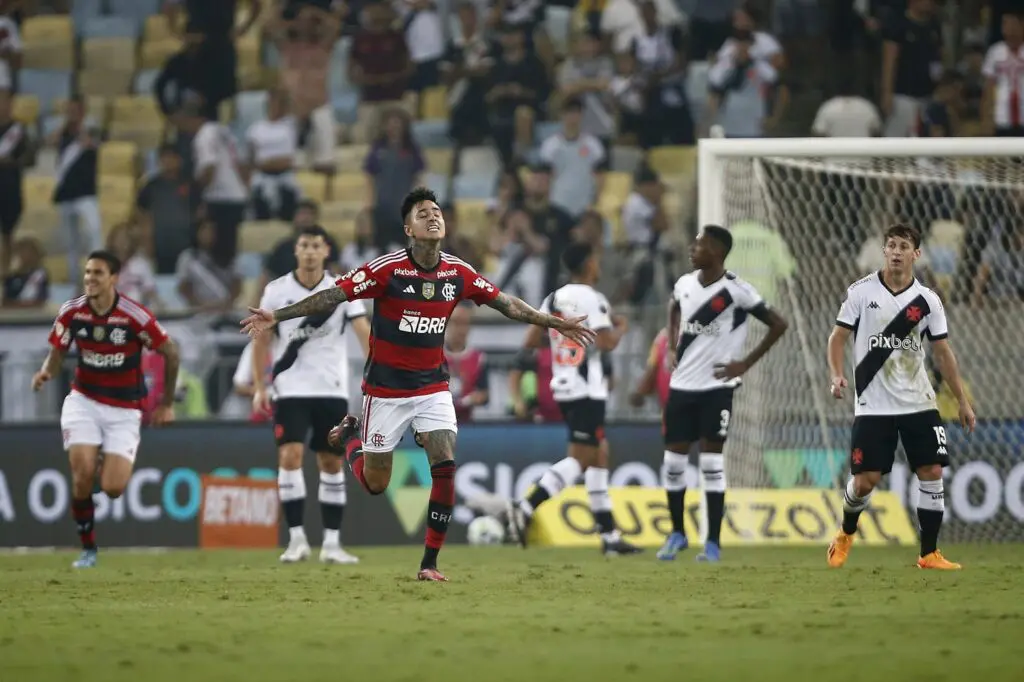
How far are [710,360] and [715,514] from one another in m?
1.23

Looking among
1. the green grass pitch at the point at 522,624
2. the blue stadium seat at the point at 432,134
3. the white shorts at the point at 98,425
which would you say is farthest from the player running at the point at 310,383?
the blue stadium seat at the point at 432,134

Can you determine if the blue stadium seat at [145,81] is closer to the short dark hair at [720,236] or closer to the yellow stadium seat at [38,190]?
the yellow stadium seat at [38,190]

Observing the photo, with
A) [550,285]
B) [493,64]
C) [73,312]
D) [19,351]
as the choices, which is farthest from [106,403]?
[493,64]

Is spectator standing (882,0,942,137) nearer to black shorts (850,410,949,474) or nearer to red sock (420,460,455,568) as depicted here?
black shorts (850,410,949,474)

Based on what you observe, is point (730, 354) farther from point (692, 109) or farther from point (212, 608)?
point (692, 109)

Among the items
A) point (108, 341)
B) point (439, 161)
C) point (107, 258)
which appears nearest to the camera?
point (107, 258)

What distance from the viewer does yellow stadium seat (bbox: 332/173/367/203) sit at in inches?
907

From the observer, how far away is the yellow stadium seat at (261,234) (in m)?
22.5

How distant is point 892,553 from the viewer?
47.4 ft

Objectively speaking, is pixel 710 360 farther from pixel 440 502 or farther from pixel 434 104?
pixel 434 104

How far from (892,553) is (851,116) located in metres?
8.26

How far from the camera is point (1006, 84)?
Result: 68.6 ft

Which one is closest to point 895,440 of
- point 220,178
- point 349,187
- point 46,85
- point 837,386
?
point 837,386

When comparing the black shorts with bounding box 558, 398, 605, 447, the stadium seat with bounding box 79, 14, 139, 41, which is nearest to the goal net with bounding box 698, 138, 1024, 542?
the black shorts with bounding box 558, 398, 605, 447
